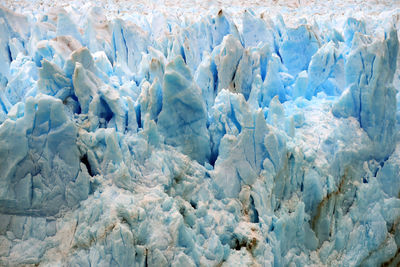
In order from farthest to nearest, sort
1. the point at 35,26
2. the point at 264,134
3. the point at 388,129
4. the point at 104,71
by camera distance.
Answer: the point at 35,26, the point at 388,129, the point at 104,71, the point at 264,134

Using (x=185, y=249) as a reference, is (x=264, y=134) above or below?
above

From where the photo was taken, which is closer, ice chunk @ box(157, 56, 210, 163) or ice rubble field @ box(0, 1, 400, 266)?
ice rubble field @ box(0, 1, 400, 266)

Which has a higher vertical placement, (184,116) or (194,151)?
(184,116)

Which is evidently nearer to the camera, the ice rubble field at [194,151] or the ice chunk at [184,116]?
the ice rubble field at [194,151]

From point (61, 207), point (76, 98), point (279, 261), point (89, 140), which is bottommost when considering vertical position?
point (279, 261)

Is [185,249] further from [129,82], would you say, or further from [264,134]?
[129,82]

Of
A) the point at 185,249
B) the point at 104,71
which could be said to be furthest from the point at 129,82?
the point at 185,249

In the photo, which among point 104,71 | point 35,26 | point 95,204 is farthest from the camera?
point 35,26

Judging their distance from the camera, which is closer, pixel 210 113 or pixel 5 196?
pixel 5 196
